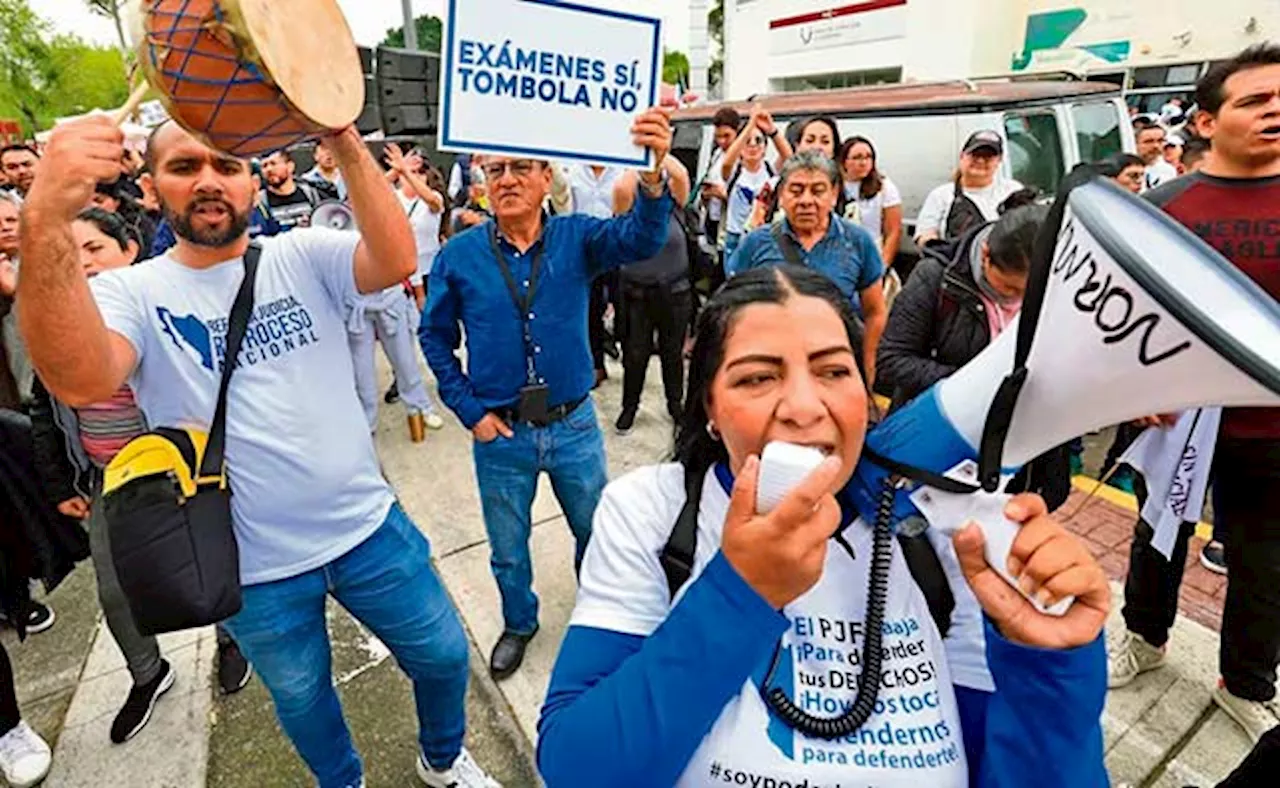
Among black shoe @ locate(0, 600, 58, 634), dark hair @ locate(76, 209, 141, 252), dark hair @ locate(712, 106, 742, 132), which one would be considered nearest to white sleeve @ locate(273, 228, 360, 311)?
dark hair @ locate(76, 209, 141, 252)

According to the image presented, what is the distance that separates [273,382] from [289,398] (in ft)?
0.17

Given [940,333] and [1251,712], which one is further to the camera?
[940,333]

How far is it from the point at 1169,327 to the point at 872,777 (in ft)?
2.09

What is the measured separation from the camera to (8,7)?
2314 cm

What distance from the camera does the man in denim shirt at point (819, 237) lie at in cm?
295

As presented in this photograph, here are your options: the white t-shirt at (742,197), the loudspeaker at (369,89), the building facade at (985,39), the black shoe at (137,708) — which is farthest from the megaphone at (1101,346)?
the building facade at (985,39)

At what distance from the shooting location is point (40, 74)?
82.0 feet

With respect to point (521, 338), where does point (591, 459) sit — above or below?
below

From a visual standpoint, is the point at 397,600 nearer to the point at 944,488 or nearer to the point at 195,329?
the point at 195,329

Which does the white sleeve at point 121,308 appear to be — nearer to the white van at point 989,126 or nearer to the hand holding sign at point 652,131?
the hand holding sign at point 652,131

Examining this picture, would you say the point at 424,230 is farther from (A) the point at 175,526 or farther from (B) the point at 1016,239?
(B) the point at 1016,239

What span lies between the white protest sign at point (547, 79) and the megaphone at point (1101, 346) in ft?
4.76

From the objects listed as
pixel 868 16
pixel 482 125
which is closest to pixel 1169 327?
pixel 482 125

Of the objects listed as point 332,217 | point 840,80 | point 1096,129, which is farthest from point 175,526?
point 840,80
